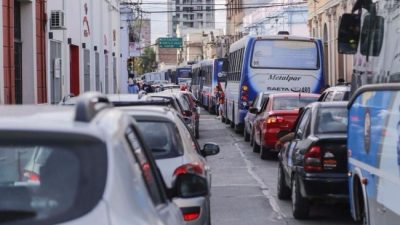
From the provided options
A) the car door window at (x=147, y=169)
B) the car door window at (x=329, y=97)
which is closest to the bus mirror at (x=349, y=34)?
the car door window at (x=147, y=169)

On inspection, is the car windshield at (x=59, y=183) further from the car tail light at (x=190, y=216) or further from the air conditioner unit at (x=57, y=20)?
the air conditioner unit at (x=57, y=20)

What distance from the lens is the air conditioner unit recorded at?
26.9 metres

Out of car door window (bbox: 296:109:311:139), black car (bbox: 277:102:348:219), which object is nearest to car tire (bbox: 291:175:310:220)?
black car (bbox: 277:102:348:219)

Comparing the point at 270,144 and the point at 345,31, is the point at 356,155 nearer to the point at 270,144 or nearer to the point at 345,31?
the point at 345,31

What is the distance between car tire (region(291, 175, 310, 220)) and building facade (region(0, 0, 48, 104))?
12866 mm

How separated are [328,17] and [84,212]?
41723mm

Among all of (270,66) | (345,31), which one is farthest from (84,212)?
(270,66)

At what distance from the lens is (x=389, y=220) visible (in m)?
7.01

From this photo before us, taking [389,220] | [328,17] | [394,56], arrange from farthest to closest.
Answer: [328,17]
[394,56]
[389,220]

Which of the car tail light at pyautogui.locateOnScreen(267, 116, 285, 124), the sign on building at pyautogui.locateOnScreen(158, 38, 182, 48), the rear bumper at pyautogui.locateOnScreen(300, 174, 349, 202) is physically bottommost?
the rear bumper at pyautogui.locateOnScreen(300, 174, 349, 202)

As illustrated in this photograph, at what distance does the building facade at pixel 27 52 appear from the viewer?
22489mm

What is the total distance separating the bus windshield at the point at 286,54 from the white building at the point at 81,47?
6.63m

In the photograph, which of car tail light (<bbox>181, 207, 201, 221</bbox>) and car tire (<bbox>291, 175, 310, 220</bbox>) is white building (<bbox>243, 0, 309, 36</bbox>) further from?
car tail light (<bbox>181, 207, 201, 221</bbox>)

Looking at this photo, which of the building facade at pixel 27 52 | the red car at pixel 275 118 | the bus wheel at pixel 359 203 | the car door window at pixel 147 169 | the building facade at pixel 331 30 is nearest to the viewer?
the car door window at pixel 147 169
